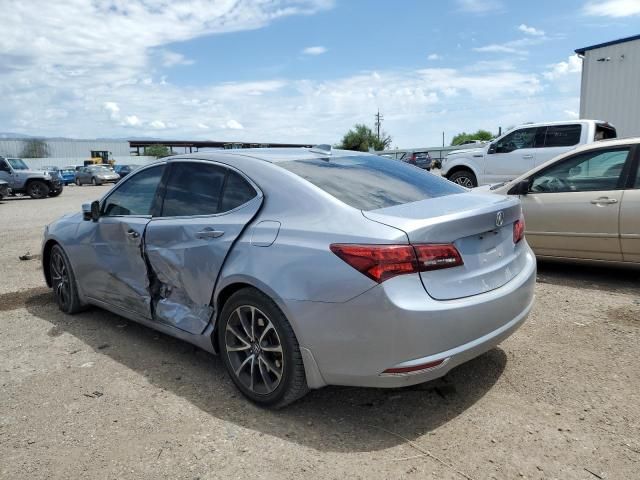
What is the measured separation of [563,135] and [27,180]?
22509mm

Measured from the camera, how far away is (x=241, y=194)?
3350 millimetres

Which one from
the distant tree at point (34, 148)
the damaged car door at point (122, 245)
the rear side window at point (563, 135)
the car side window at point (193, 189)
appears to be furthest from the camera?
the distant tree at point (34, 148)

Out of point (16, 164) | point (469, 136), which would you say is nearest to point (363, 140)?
point (469, 136)

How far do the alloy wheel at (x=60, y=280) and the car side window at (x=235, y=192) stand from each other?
2.41 metres

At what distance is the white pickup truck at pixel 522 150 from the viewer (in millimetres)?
11023

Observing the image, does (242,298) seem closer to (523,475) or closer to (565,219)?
(523,475)

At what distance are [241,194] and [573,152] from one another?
4.24 metres

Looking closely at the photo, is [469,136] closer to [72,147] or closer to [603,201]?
[72,147]

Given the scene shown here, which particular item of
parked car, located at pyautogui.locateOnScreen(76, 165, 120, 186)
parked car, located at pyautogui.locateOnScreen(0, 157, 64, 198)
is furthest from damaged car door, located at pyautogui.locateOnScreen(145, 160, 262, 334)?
parked car, located at pyautogui.locateOnScreen(76, 165, 120, 186)

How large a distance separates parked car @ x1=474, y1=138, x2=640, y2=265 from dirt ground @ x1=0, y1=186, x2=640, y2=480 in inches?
49.4

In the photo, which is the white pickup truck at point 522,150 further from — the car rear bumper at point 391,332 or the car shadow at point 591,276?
the car rear bumper at point 391,332

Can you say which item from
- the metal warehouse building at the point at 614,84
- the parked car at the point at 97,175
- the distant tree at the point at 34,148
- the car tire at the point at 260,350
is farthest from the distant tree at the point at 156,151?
the car tire at the point at 260,350

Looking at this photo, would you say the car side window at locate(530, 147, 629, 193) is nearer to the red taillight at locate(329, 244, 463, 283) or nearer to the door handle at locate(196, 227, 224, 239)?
the red taillight at locate(329, 244, 463, 283)

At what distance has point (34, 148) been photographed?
3132 inches
